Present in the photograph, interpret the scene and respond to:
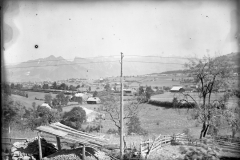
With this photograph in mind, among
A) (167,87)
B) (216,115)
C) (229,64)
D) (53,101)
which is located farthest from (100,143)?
(53,101)

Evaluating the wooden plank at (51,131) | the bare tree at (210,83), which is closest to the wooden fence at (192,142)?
the bare tree at (210,83)

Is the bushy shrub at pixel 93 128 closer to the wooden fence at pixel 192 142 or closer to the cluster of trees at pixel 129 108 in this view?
the cluster of trees at pixel 129 108

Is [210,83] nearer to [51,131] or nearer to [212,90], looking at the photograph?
[212,90]

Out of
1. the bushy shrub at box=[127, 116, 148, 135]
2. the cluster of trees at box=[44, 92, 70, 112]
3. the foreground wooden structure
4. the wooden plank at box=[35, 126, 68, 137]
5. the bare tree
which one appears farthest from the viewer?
the cluster of trees at box=[44, 92, 70, 112]

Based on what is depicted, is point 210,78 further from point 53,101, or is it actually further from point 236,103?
point 53,101

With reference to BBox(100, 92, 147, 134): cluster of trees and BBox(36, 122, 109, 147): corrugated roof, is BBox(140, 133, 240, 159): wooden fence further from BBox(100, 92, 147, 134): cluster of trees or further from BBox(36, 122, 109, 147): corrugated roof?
BBox(100, 92, 147, 134): cluster of trees

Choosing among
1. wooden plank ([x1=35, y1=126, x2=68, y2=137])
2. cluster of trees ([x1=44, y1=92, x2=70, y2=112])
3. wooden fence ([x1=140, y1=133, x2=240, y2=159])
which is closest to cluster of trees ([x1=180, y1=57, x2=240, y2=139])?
wooden fence ([x1=140, y1=133, x2=240, y2=159])

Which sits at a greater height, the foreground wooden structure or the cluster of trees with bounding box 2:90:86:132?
the foreground wooden structure
